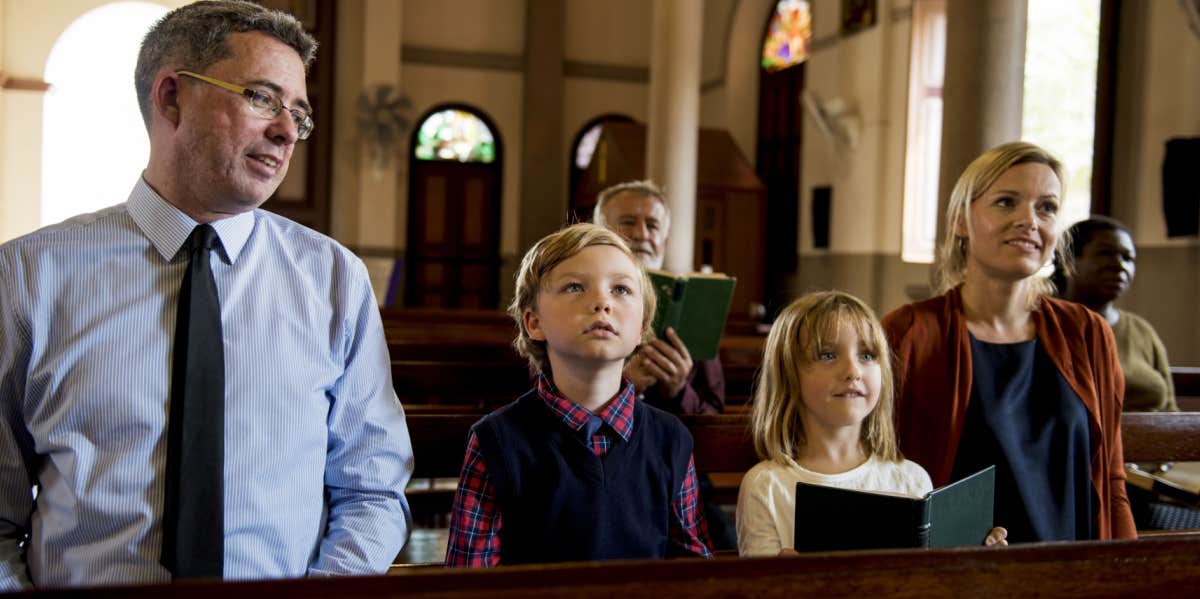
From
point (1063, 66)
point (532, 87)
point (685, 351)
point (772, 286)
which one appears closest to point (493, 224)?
point (532, 87)

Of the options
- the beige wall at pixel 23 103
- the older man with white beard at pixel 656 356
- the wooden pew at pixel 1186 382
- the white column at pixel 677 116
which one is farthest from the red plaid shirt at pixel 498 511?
the beige wall at pixel 23 103

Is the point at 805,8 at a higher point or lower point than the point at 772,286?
higher

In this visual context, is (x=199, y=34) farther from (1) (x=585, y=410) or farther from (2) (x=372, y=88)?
(2) (x=372, y=88)

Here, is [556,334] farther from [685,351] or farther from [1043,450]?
[1043,450]

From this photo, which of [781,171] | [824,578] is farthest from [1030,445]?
[781,171]

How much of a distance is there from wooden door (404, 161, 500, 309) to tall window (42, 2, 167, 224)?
3.53 m

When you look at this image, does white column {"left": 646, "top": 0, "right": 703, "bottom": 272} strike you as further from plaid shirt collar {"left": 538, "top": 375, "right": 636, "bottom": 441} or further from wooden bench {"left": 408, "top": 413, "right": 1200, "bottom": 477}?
plaid shirt collar {"left": 538, "top": 375, "right": 636, "bottom": 441}

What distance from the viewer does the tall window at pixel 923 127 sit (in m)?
9.63

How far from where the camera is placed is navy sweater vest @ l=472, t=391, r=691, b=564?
1734 millimetres

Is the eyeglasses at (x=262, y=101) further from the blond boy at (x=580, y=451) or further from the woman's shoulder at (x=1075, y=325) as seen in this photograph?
the woman's shoulder at (x=1075, y=325)

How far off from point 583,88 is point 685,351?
12385 mm

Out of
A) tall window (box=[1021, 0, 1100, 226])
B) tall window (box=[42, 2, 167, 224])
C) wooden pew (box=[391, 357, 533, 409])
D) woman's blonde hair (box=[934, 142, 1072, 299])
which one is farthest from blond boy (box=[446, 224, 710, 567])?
tall window (box=[42, 2, 167, 224])

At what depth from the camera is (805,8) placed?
12.2m

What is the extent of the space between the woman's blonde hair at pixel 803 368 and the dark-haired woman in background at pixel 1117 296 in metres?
1.84
